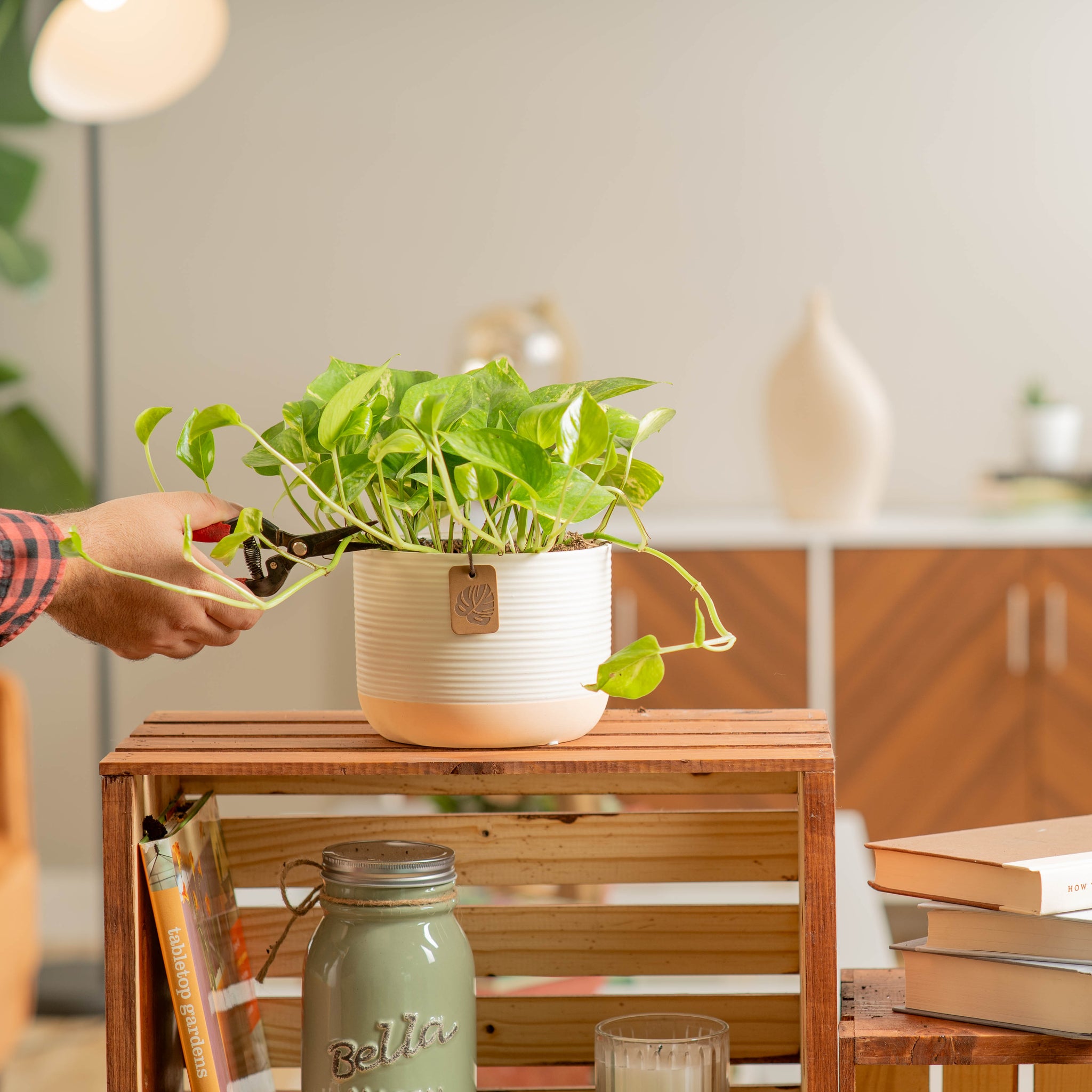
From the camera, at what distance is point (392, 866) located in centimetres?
76

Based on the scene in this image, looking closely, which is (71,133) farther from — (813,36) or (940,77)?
(940,77)

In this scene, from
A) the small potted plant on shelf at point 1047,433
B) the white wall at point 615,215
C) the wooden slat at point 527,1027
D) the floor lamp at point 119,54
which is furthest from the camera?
the white wall at point 615,215

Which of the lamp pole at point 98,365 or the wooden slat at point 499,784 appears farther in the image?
the lamp pole at point 98,365

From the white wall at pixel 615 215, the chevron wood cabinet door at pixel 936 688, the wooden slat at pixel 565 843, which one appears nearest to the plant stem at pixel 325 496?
the wooden slat at pixel 565 843

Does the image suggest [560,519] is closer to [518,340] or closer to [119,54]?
[518,340]

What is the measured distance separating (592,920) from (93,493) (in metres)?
2.56

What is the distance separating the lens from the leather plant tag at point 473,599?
780mm

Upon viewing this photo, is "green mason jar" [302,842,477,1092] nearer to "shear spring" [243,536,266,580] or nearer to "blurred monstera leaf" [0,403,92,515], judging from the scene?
"shear spring" [243,536,266,580]

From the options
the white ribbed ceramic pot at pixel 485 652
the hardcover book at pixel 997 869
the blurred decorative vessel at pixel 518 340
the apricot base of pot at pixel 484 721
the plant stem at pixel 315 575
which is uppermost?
the blurred decorative vessel at pixel 518 340

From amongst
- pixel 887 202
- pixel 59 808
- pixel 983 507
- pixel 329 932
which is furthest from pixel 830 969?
pixel 59 808

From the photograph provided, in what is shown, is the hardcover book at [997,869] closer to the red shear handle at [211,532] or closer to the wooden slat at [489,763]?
the wooden slat at [489,763]

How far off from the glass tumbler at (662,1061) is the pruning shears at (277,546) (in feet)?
1.11

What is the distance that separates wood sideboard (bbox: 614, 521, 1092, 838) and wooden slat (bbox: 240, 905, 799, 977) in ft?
5.80

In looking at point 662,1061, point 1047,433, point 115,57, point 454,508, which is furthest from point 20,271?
point 662,1061
